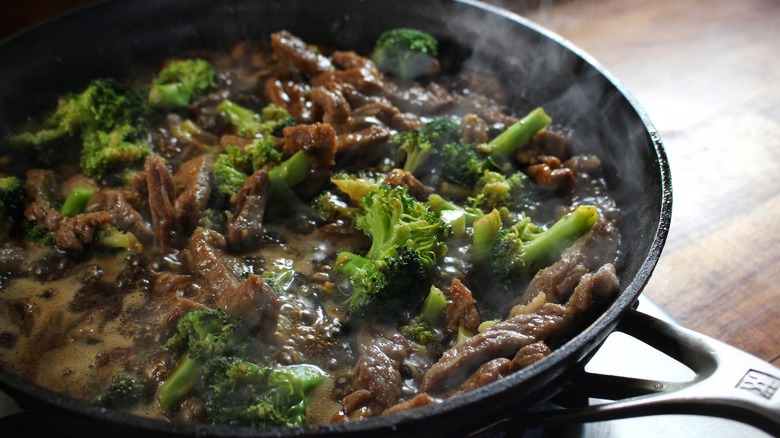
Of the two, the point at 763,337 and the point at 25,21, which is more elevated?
the point at 25,21

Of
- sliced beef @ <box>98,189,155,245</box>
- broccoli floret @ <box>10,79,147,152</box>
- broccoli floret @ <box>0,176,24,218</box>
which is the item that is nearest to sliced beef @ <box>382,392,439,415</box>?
sliced beef @ <box>98,189,155,245</box>

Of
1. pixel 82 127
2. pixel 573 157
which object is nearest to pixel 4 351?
pixel 82 127

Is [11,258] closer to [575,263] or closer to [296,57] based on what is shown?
[296,57]

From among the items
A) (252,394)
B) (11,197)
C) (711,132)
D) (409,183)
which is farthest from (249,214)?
(711,132)

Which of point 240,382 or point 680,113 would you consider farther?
point 680,113

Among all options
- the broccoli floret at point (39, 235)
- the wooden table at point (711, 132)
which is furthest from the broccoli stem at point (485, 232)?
the broccoli floret at point (39, 235)

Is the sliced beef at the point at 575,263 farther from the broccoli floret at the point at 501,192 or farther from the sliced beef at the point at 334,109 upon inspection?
the sliced beef at the point at 334,109

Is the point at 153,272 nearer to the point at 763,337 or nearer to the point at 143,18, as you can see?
the point at 143,18
